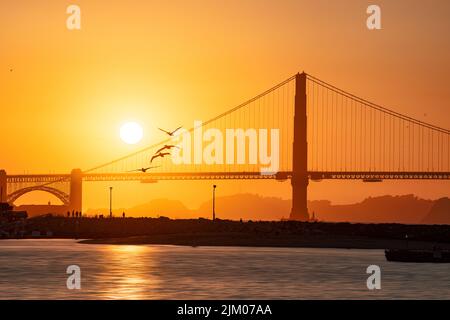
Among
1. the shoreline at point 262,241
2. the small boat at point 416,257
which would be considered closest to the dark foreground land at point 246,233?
the shoreline at point 262,241

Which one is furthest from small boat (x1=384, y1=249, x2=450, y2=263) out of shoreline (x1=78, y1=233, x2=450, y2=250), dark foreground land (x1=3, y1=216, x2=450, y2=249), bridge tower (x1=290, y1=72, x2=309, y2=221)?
bridge tower (x1=290, y1=72, x2=309, y2=221)

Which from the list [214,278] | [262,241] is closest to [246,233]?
[262,241]

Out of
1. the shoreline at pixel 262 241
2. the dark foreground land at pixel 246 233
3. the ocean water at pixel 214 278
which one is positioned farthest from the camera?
the dark foreground land at pixel 246 233

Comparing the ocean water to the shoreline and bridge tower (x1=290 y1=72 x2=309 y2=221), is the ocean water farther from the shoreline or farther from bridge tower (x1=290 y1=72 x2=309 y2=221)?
bridge tower (x1=290 y1=72 x2=309 y2=221)

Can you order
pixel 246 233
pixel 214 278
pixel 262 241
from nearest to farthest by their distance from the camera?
pixel 214 278, pixel 262 241, pixel 246 233

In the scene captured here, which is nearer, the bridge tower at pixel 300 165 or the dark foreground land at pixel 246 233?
the dark foreground land at pixel 246 233

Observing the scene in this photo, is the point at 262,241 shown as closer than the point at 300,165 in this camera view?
Yes

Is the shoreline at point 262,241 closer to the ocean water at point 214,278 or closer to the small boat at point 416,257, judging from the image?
the small boat at point 416,257

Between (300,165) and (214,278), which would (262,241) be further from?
(214,278)
